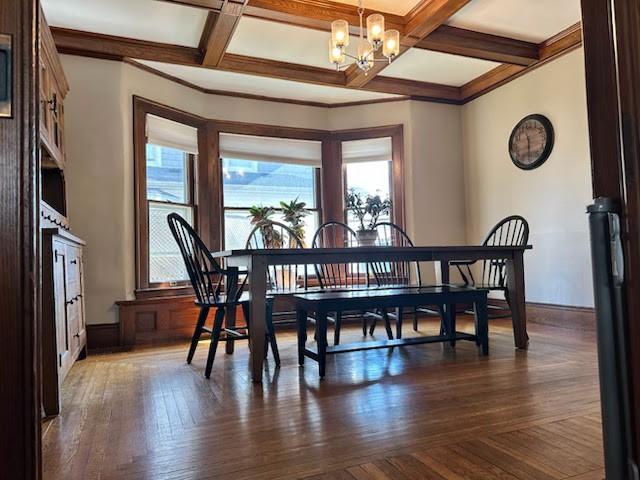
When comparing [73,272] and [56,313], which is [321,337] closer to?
[56,313]

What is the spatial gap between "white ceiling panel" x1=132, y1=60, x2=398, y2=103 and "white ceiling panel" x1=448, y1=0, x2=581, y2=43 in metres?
1.47

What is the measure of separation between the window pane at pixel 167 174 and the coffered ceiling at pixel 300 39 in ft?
2.44

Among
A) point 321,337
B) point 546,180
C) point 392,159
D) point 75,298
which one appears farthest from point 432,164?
point 75,298

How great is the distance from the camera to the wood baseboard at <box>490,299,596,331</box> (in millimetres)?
3821

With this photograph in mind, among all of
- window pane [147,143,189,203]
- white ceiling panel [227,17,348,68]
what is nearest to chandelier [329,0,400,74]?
white ceiling panel [227,17,348,68]

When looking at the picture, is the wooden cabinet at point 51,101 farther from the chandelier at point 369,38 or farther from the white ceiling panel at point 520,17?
the white ceiling panel at point 520,17

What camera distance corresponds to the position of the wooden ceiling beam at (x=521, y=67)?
3906 millimetres

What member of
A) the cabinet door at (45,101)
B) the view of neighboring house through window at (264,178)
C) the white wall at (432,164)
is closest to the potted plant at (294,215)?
the view of neighboring house through window at (264,178)

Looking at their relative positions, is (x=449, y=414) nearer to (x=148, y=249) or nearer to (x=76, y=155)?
(x=148, y=249)

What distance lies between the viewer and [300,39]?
3914 mm

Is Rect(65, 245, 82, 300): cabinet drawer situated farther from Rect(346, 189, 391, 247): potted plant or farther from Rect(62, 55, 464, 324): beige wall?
Rect(346, 189, 391, 247): potted plant

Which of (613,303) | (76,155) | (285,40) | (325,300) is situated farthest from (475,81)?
(613,303)

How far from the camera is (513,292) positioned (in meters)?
3.21

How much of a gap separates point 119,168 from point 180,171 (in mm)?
742
